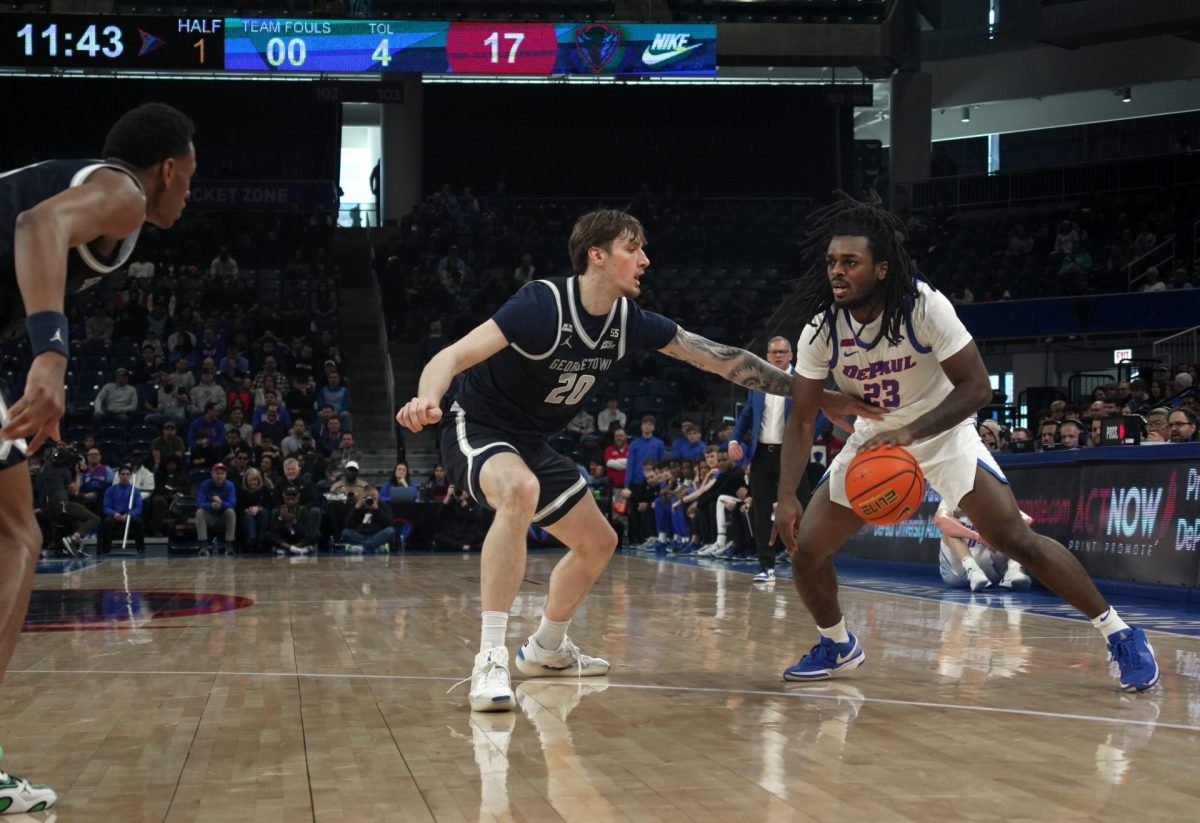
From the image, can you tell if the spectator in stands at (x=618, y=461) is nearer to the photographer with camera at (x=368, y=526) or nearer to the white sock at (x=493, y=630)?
the photographer with camera at (x=368, y=526)

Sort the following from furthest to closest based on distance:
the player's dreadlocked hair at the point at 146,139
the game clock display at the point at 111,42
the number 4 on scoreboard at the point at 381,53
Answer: the number 4 on scoreboard at the point at 381,53 < the game clock display at the point at 111,42 < the player's dreadlocked hair at the point at 146,139

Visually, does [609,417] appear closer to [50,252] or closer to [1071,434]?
[1071,434]

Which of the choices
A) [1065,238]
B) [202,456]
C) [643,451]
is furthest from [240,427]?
[1065,238]

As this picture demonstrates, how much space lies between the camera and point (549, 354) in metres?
4.89

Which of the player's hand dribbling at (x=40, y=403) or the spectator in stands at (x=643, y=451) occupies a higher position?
the player's hand dribbling at (x=40, y=403)

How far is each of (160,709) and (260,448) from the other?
12766mm

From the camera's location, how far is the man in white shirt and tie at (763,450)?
9.95m

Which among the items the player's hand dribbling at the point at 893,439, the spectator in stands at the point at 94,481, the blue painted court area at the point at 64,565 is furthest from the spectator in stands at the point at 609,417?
the player's hand dribbling at the point at 893,439

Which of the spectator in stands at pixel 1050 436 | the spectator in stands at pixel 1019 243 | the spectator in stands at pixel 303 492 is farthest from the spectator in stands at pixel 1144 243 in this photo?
the spectator in stands at pixel 303 492

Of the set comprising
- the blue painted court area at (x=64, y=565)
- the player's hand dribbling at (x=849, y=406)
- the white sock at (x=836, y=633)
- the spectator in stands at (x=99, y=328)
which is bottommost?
the blue painted court area at (x=64, y=565)

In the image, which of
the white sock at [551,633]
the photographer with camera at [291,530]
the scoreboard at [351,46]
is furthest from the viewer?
the scoreboard at [351,46]

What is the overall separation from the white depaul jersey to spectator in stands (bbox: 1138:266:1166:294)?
17.7 m

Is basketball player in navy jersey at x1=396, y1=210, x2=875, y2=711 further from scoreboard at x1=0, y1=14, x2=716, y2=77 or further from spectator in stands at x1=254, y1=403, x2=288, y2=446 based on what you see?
scoreboard at x1=0, y1=14, x2=716, y2=77

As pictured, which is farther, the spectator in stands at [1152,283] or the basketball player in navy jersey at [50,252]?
the spectator in stands at [1152,283]
